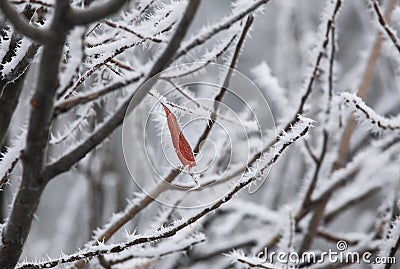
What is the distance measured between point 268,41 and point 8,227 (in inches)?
152

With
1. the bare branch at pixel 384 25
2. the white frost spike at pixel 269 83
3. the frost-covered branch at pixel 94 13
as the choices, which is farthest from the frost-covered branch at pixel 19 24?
the white frost spike at pixel 269 83

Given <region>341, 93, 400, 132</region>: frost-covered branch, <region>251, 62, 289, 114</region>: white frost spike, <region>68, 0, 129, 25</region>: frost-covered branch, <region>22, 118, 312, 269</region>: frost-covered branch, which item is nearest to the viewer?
<region>68, 0, 129, 25</region>: frost-covered branch

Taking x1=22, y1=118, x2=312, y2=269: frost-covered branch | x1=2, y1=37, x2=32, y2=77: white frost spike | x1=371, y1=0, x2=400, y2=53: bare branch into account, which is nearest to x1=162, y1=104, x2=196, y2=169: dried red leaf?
x1=22, y1=118, x2=312, y2=269: frost-covered branch

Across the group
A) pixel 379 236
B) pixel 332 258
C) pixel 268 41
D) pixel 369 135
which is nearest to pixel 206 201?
pixel 332 258

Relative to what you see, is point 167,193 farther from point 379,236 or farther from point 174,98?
point 379,236

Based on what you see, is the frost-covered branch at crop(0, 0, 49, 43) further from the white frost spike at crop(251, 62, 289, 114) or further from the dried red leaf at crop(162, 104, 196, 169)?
the white frost spike at crop(251, 62, 289, 114)

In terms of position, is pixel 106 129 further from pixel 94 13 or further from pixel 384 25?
pixel 384 25

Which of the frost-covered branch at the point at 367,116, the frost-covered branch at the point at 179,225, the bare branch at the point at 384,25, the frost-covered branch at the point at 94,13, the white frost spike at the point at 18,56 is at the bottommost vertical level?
the frost-covered branch at the point at 179,225

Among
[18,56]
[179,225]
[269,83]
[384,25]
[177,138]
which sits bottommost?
[179,225]

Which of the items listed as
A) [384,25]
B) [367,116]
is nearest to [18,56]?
[367,116]

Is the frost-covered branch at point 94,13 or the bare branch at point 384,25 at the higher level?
the bare branch at point 384,25

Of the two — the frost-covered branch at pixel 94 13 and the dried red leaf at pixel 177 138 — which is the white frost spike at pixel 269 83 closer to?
the dried red leaf at pixel 177 138

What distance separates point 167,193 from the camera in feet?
3.47

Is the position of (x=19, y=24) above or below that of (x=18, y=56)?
below
